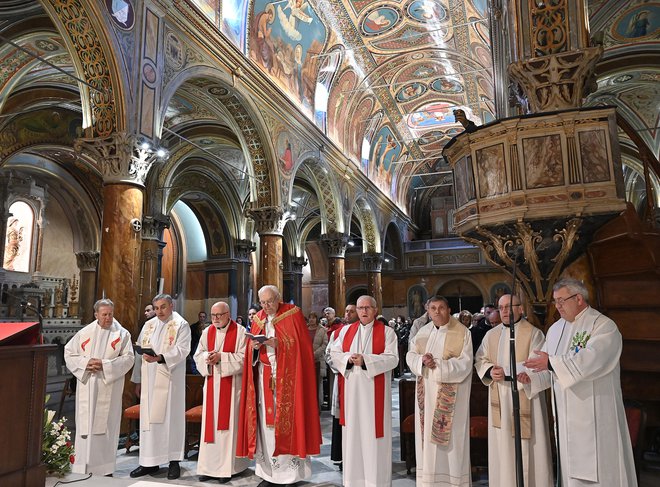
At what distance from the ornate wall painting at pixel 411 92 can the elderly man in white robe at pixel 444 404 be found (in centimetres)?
1559

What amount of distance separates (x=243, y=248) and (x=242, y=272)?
929 millimetres

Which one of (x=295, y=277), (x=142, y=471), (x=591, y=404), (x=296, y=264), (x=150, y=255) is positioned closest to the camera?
(x=591, y=404)

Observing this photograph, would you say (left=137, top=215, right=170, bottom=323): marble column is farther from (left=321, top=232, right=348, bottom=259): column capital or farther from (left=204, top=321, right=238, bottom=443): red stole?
(left=204, top=321, right=238, bottom=443): red stole

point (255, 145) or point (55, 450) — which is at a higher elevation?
point (255, 145)

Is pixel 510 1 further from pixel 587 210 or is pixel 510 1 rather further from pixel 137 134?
pixel 137 134

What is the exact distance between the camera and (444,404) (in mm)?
4367

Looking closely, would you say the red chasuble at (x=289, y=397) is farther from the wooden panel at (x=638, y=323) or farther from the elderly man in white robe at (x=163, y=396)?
the wooden panel at (x=638, y=323)

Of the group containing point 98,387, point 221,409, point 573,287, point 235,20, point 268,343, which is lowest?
point 221,409

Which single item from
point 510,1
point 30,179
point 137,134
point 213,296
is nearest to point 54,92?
point 30,179

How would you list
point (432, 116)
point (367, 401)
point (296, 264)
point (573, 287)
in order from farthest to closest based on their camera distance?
point (296, 264) < point (432, 116) < point (367, 401) < point (573, 287)

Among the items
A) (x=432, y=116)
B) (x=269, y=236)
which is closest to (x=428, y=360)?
(x=269, y=236)

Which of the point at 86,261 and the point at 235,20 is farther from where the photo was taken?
the point at 86,261

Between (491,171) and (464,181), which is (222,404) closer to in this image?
(464,181)

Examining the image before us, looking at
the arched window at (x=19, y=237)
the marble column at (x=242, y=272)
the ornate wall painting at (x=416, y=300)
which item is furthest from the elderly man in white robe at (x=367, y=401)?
the ornate wall painting at (x=416, y=300)
